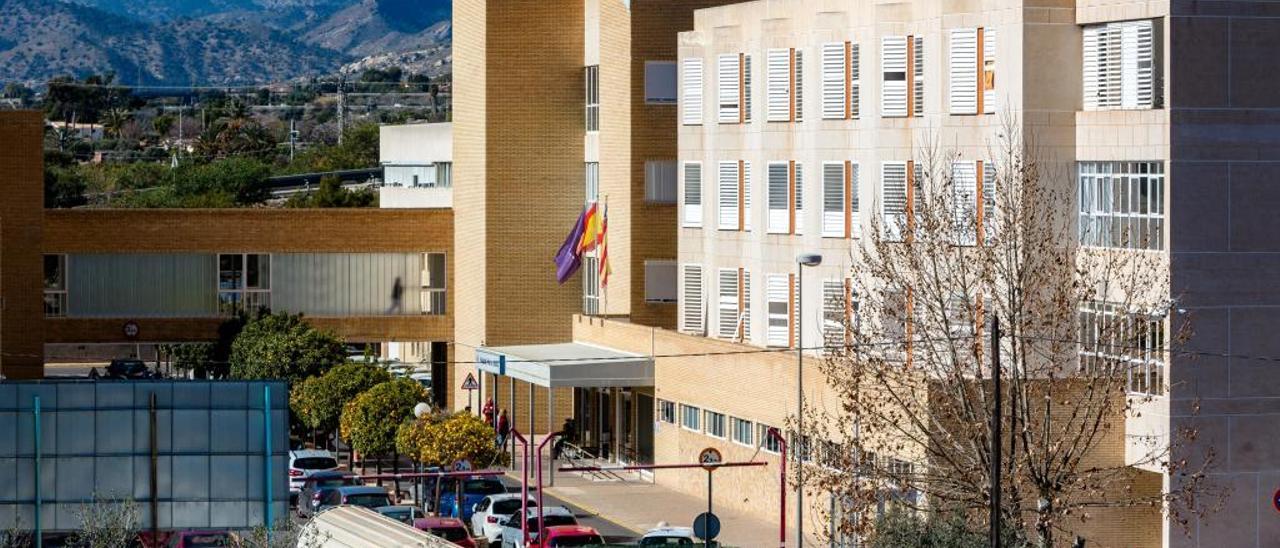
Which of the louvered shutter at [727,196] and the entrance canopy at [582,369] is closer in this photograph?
the louvered shutter at [727,196]

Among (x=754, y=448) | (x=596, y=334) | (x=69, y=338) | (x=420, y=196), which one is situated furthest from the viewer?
(x=420, y=196)

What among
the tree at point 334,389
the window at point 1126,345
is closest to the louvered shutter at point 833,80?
the window at point 1126,345

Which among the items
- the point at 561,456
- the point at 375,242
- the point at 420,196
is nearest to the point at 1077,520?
the point at 561,456

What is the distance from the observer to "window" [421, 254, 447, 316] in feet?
235

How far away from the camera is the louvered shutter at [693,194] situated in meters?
59.2

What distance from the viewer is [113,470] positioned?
116 feet

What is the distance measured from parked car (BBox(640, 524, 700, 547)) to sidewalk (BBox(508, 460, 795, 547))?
3038mm

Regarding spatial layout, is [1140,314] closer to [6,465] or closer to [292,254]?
[6,465]

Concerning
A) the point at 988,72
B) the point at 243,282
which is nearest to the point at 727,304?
the point at 988,72

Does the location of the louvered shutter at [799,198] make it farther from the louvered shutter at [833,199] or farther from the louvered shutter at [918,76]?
the louvered shutter at [918,76]

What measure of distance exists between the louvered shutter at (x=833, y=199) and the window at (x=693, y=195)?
769 cm

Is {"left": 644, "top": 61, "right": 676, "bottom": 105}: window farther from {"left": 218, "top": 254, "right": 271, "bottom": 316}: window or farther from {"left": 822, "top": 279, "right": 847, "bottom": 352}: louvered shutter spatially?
{"left": 218, "top": 254, "right": 271, "bottom": 316}: window

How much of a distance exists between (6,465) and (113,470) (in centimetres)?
152

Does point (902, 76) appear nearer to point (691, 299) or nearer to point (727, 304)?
point (727, 304)
